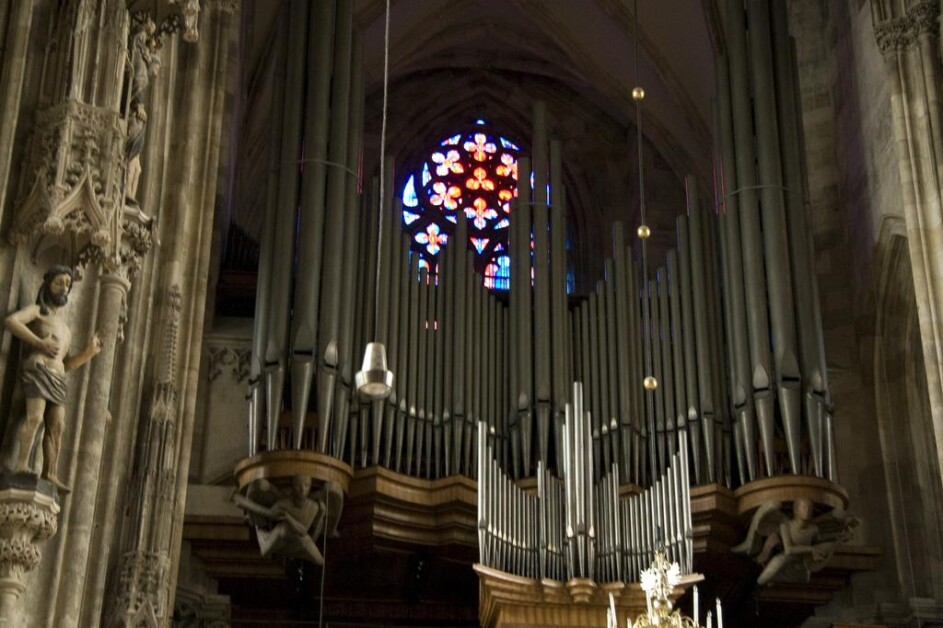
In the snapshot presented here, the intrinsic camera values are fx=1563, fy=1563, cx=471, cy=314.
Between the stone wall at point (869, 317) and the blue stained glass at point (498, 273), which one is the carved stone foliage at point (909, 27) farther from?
the blue stained glass at point (498, 273)

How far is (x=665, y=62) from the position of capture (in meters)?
21.4

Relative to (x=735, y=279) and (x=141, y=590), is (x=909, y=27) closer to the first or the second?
(x=735, y=279)

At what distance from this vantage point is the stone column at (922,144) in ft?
45.8

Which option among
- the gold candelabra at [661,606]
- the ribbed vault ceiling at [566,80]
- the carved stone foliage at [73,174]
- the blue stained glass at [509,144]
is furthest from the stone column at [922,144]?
the blue stained glass at [509,144]

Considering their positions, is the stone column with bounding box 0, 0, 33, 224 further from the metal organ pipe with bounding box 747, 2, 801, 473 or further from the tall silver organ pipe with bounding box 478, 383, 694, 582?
the metal organ pipe with bounding box 747, 2, 801, 473

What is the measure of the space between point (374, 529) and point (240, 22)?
6.46 m

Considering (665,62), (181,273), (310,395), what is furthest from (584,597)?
(665,62)

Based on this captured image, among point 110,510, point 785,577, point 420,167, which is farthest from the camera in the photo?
point 420,167

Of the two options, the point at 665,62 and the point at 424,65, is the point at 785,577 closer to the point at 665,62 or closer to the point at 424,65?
the point at 665,62

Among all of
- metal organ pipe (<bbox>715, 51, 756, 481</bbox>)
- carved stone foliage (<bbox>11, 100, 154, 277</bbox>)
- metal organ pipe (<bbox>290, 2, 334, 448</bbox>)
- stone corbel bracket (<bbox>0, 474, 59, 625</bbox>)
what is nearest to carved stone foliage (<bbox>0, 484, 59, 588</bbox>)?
stone corbel bracket (<bbox>0, 474, 59, 625</bbox>)

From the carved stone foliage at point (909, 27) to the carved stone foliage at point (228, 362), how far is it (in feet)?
23.3

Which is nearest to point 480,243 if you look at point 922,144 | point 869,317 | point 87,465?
point 869,317

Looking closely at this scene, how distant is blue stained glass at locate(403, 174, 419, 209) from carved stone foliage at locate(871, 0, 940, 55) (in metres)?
8.92

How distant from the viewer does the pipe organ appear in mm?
14531
